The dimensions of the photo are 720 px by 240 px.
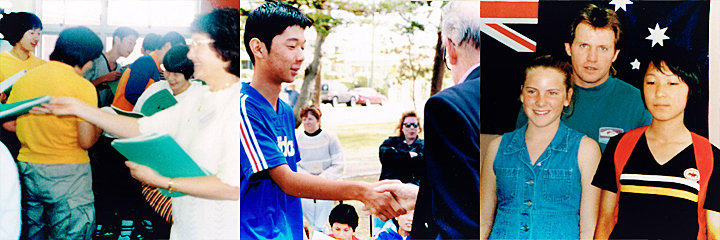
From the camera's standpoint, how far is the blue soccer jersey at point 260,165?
4.21m

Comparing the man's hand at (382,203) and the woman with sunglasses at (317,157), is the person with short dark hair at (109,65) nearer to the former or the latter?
the woman with sunglasses at (317,157)

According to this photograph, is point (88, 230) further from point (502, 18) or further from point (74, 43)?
point (502, 18)

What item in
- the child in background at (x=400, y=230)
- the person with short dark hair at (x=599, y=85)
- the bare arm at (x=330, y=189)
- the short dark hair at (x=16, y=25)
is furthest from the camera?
the person with short dark hair at (x=599, y=85)

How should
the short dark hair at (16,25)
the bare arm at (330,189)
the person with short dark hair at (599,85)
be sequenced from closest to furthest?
1. the short dark hair at (16,25)
2. the bare arm at (330,189)
3. the person with short dark hair at (599,85)

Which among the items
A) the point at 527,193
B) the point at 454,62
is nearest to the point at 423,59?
the point at 454,62

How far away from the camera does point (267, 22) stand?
14.0 ft

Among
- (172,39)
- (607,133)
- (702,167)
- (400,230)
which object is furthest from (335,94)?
(702,167)

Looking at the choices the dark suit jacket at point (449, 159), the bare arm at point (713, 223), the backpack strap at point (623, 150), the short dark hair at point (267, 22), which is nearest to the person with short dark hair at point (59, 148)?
the short dark hair at point (267, 22)

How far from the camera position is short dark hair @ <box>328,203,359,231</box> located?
442 cm

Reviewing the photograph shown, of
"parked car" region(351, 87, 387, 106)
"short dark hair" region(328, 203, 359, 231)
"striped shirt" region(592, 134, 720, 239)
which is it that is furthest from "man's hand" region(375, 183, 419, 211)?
"striped shirt" region(592, 134, 720, 239)

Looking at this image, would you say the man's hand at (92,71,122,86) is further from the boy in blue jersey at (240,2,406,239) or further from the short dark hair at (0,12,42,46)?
the boy in blue jersey at (240,2,406,239)

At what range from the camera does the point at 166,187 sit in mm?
4254

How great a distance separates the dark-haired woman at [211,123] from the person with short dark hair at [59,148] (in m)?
0.16

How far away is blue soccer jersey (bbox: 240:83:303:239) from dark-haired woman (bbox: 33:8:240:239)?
0.05 m
